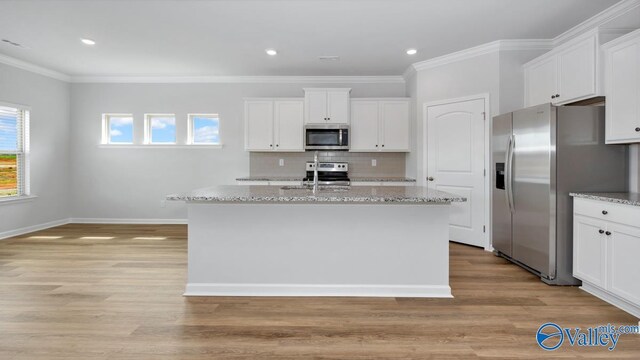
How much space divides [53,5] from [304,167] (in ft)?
12.3

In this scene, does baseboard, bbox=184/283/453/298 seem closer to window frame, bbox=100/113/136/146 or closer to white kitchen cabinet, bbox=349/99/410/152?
white kitchen cabinet, bbox=349/99/410/152

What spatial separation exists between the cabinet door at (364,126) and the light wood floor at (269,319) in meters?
2.55

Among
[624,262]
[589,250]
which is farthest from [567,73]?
[624,262]

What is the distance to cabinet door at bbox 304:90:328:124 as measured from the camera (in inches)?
209

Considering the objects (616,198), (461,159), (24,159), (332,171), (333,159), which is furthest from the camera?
(333,159)

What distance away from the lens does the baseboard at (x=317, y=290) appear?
2.75m

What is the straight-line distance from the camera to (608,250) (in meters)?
2.56

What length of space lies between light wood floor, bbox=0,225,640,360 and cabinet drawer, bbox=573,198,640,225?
2.30 ft

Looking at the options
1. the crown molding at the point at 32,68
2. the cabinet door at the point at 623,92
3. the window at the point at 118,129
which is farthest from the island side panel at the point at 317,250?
the crown molding at the point at 32,68

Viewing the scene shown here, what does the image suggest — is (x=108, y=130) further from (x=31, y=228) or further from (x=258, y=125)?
(x=258, y=125)

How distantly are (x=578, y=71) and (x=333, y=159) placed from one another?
11.3ft

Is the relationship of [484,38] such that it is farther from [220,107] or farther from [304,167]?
[220,107]

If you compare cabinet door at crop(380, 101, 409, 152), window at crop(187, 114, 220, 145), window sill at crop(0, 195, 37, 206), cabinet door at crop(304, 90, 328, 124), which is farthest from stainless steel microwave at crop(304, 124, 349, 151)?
window sill at crop(0, 195, 37, 206)

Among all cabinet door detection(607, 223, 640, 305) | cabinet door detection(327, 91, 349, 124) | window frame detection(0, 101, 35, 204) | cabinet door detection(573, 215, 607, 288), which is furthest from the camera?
cabinet door detection(327, 91, 349, 124)
